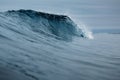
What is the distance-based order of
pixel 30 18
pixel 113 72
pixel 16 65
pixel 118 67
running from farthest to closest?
1. pixel 30 18
2. pixel 118 67
3. pixel 113 72
4. pixel 16 65

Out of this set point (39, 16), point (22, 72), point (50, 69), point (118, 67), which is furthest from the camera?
point (39, 16)

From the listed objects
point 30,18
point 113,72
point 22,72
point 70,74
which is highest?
point 30,18

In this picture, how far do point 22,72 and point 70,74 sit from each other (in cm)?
98

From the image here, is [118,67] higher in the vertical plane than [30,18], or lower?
lower

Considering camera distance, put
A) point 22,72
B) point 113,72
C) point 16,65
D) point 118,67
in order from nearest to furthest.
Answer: point 22,72
point 16,65
point 113,72
point 118,67

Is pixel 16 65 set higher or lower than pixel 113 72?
lower

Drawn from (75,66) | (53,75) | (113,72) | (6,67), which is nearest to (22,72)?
(6,67)

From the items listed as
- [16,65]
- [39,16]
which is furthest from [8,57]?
[39,16]

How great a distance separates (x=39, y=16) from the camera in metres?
15.7

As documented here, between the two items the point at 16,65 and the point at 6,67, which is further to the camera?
the point at 16,65

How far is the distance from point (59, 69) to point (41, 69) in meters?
0.45

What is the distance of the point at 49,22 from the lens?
A: 15.5 m

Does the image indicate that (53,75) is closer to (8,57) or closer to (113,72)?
(8,57)

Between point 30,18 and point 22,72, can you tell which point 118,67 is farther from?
point 30,18
